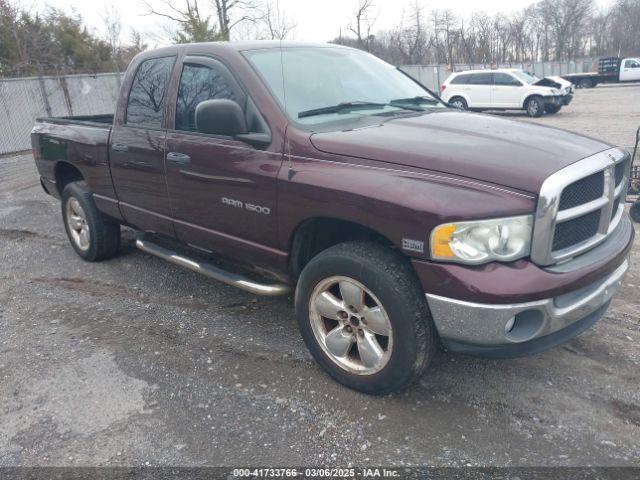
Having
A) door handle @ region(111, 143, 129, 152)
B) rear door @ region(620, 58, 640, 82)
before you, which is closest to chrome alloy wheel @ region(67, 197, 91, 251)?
door handle @ region(111, 143, 129, 152)

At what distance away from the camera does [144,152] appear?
407cm

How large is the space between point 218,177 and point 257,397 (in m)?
1.39

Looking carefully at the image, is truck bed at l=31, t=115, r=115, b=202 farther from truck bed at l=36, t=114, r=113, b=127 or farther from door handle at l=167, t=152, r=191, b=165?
door handle at l=167, t=152, r=191, b=165

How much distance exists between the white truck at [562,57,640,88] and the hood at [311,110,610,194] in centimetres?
4138

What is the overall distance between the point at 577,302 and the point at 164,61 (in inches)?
132

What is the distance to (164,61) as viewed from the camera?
4.13m

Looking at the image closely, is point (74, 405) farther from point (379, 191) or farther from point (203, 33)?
point (203, 33)

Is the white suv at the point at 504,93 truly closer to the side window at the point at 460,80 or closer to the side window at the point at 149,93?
the side window at the point at 460,80

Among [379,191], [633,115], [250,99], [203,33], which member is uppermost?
[203,33]

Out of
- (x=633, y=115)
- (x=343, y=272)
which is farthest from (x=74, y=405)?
(x=633, y=115)

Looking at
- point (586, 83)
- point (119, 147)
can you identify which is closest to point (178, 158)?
point (119, 147)

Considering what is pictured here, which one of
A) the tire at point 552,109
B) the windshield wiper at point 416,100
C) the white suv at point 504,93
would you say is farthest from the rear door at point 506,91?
the windshield wiper at point 416,100

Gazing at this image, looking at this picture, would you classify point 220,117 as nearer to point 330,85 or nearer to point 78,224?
point 330,85

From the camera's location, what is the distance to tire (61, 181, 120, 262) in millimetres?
5031
